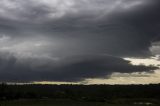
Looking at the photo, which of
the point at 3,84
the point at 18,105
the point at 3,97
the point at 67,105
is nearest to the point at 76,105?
the point at 67,105

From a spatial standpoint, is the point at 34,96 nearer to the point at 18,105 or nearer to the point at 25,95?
the point at 25,95

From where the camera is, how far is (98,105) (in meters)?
107

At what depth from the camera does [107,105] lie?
107312 mm

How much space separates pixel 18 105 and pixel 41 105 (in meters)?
7.83

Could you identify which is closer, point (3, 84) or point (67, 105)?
point (67, 105)

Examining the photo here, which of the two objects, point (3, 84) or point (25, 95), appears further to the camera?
point (3, 84)

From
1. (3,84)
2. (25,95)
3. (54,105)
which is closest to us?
(54,105)

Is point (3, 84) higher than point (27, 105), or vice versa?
point (3, 84)

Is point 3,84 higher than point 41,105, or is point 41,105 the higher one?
point 3,84

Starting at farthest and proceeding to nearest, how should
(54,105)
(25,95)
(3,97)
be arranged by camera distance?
(25,95) → (3,97) → (54,105)

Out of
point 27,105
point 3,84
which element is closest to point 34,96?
point 3,84

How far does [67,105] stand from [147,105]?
22425mm

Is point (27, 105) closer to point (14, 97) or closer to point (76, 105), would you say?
point (76, 105)

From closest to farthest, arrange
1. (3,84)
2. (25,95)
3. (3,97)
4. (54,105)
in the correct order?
(54,105)
(3,97)
(25,95)
(3,84)
